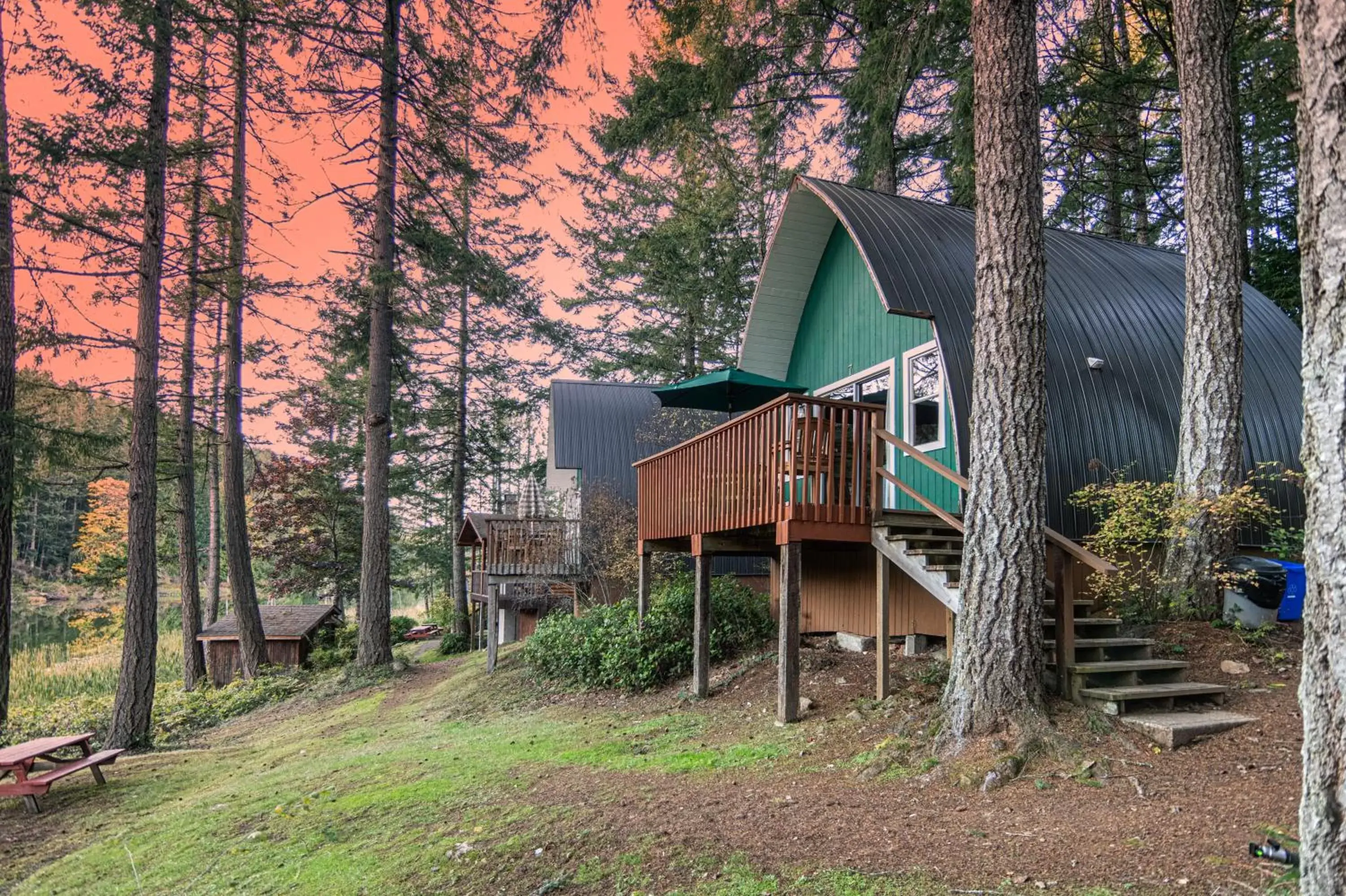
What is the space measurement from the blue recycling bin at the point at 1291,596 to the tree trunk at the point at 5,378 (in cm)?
Result: 1464

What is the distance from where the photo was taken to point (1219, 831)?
147 inches

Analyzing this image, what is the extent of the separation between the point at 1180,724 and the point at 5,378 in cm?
1369

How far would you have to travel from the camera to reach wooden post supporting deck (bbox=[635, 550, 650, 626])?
1096cm

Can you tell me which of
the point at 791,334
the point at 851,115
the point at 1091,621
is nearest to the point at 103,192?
the point at 791,334

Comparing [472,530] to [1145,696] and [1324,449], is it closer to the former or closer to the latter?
[1145,696]

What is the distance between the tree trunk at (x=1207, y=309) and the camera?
293 inches

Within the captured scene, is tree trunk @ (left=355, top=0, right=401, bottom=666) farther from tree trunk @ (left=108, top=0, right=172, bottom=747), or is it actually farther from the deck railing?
the deck railing

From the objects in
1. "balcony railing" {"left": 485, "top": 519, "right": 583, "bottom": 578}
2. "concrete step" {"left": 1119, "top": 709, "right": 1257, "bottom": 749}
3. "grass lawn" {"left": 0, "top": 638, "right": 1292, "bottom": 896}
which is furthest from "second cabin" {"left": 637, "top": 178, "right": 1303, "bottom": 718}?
"balcony railing" {"left": 485, "top": 519, "right": 583, "bottom": 578}

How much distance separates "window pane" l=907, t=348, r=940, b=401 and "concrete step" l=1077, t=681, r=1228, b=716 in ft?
14.1

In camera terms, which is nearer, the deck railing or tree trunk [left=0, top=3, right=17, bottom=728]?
the deck railing

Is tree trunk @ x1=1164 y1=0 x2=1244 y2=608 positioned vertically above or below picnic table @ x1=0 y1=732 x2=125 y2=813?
above

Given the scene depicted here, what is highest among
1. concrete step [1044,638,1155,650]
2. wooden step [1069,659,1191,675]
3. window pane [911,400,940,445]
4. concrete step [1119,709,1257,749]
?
window pane [911,400,940,445]

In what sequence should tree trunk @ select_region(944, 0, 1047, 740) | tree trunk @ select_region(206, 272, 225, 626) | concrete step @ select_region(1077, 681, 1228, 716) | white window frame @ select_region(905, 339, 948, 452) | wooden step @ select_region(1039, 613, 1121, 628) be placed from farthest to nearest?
tree trunk @ select_region(206, 272, 225, 626) → white window frame @ select_region(905, 339, 948, 452) → wooden step @ select_region(1039, 613, 1121, 628) → concrete step @ select_region(1077, 681, 1228, 716) → tree trunk @ select_region(944, 0, 1047, 740)

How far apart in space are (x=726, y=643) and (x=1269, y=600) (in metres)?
5.85
